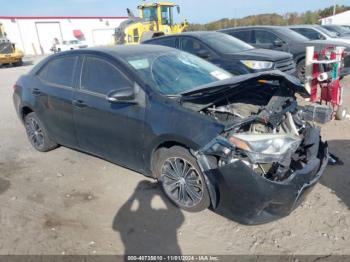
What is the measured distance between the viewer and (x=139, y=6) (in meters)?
20.4

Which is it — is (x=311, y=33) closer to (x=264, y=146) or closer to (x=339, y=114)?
(x=339, y=114)

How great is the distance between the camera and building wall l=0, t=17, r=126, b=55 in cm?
3800

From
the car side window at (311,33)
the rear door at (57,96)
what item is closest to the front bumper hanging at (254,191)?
the rear door at (57,96)

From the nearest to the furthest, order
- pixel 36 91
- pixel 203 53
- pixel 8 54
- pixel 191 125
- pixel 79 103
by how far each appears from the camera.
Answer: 1. pixel 191 125
2. pixel 79 103
3. pixel 36 91
4. pixel 203 53
5. pixel 8 54

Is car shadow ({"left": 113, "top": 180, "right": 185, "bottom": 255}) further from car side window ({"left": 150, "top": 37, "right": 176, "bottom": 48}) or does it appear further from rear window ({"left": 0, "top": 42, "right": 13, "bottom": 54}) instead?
rear window ({"left": 0, "top": 42, "right": 13, "bottom": 54})

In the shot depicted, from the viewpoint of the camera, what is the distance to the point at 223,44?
808 cm

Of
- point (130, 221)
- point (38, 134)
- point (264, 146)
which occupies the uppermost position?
point (264, 146)

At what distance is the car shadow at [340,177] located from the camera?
3744mm

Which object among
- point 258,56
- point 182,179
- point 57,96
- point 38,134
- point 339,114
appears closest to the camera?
point 182,179

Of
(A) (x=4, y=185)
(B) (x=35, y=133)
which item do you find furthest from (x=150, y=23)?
(A) (x=4, y=185)

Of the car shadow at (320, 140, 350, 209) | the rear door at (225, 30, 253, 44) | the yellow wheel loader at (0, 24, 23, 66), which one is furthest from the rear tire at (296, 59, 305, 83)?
the yellow wheel loader at (0, 24, 23, 66)

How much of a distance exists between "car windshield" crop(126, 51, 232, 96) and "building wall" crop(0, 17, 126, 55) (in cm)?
3409

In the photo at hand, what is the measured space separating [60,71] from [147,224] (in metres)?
2.58

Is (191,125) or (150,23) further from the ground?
(150,23)
